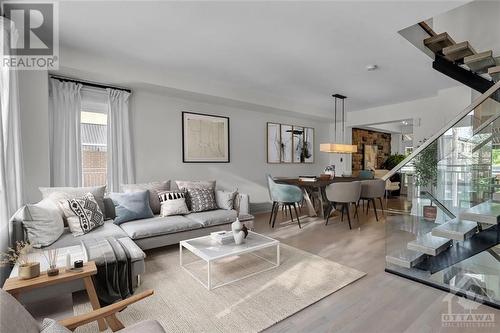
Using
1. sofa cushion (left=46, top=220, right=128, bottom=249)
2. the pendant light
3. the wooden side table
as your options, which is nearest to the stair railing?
the pendant light

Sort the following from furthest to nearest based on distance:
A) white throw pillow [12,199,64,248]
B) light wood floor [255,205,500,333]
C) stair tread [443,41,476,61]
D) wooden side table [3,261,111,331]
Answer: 1. stair tread [443,41,476,61]
2. white throw pillow [12,199,64,248]
3. light wood floor [255,205,500,333]
4. wooden side table [3,261,111,331]

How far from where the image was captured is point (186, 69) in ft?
12.6

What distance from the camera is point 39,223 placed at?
2305 mm

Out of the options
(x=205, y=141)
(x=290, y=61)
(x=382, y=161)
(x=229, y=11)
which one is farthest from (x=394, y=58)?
(x=382, y=161)

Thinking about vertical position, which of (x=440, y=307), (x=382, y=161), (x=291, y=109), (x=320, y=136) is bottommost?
(x=440, y=307)

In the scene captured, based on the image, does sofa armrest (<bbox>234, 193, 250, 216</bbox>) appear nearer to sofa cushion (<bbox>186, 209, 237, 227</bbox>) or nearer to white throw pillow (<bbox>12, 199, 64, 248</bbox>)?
sofa cushion (<bbox>186, 209, 237, 227</bbox>)

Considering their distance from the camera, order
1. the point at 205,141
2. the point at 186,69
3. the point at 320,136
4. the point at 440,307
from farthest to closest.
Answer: the point at 320,136, the point at 205,141, the point at 186,69, the point at 440,307

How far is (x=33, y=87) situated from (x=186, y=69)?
1.95 meters

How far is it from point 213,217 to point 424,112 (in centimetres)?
507

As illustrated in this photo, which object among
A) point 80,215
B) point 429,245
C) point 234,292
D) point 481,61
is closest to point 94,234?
point 80,215

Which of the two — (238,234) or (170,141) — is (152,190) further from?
(238,234)

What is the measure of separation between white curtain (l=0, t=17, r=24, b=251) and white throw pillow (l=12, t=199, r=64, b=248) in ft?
0.42

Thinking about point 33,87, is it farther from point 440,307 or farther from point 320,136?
point 320,136

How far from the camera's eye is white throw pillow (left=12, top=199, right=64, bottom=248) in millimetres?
2236
